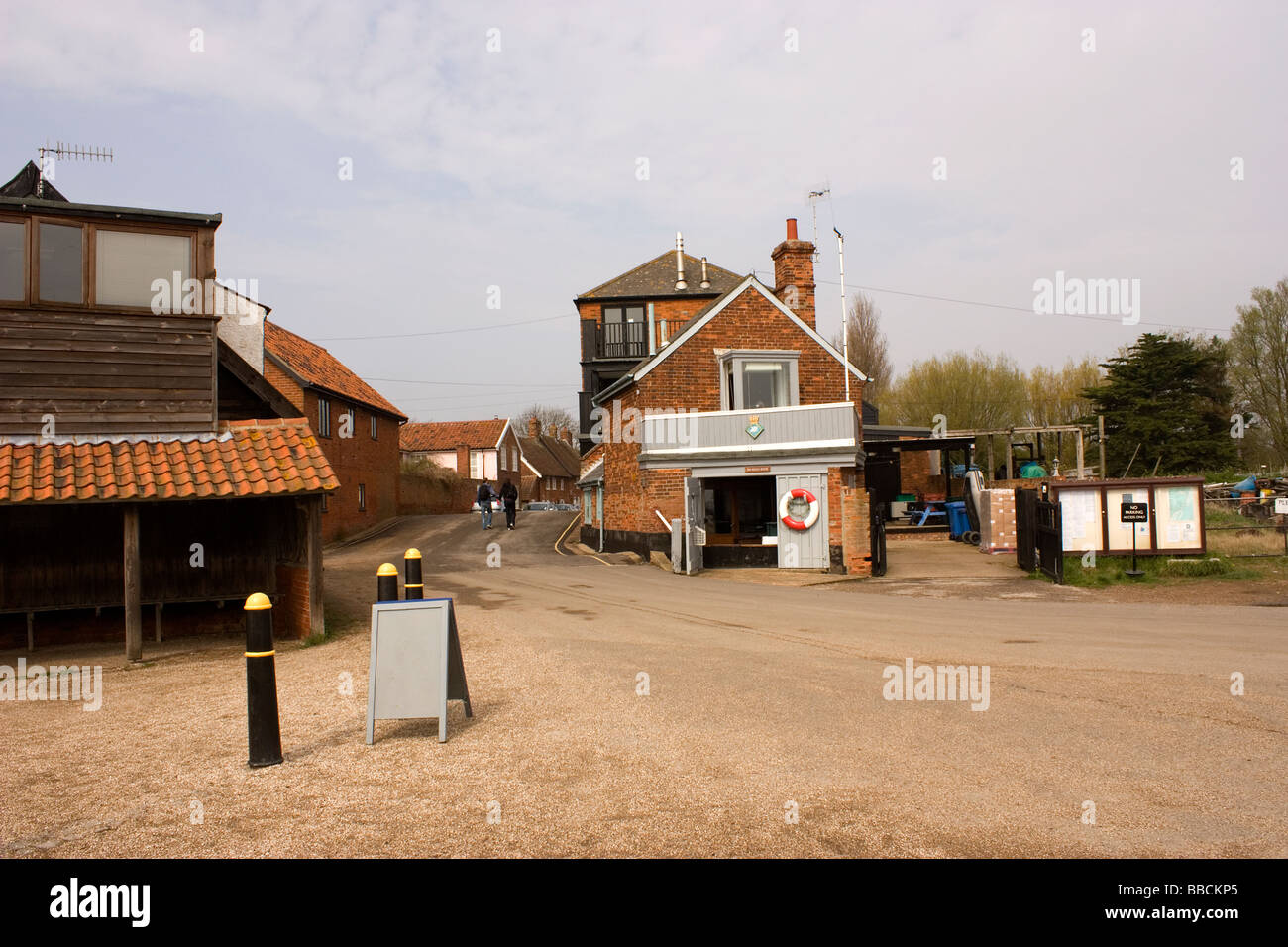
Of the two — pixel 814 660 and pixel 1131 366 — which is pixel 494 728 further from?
pixel 1131 366

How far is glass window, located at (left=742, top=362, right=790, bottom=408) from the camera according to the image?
2511cm

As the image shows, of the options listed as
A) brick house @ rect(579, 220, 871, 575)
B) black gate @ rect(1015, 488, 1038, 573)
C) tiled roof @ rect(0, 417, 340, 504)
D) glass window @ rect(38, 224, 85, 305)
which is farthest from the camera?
brick house @ rect(579, 220, 871, 575)

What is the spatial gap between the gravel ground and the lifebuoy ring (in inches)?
374

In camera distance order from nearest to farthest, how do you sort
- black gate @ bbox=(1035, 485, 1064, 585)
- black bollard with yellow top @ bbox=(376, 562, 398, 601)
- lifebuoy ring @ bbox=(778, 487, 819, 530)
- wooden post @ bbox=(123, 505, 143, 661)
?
black bollard with yellow top @ bbox=(376, 562, 398, 601) → wooden post @ bbox=(123, 505, 143, 661) → black gate @ bbox=(1035, 485, 1064, 585) → lifebuoy ring @ bbox=(778, 487, 819, 530)

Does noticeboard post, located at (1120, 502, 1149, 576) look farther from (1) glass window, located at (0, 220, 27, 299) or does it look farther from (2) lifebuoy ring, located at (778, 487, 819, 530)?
(1) glass window, located at (0, 220, 27, 299)

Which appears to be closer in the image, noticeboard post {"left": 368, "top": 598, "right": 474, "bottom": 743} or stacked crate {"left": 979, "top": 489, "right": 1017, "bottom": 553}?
noticeboard post {"left": 368, "top": 598, "right": 474, "bottom": 743}

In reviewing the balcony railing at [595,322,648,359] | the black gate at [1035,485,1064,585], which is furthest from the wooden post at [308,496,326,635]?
the balcony railing at [595,322,648,359]

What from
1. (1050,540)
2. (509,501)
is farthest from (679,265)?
(1050,540)

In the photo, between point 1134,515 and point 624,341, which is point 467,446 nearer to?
point 624,341

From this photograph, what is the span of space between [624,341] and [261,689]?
3693cm

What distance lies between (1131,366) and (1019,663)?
43128mm

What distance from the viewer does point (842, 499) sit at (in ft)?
69.9

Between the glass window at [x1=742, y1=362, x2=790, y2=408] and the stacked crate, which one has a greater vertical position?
the glass window at [x1=742, y1=362, x2=790, y2=408]
